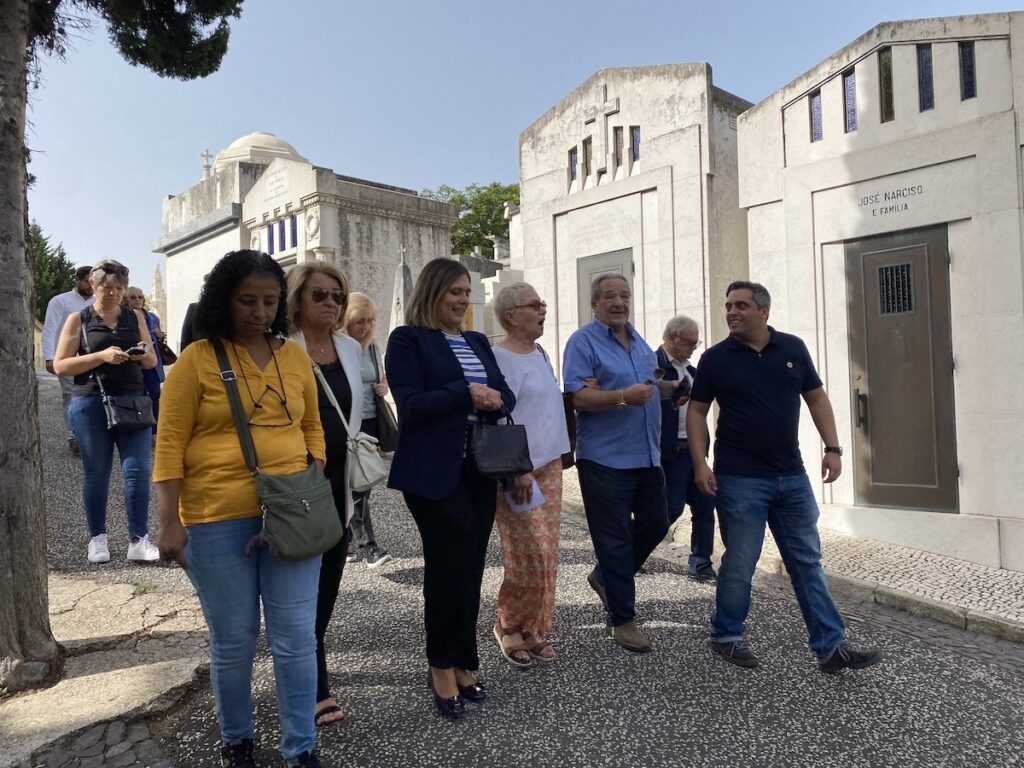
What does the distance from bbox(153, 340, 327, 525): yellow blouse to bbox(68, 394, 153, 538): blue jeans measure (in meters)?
2.72

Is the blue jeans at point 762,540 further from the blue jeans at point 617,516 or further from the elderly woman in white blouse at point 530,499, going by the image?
the elderly woman in white blouse at point 530,499

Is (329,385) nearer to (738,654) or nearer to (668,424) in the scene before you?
(738,654)

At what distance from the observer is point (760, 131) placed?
7.96m

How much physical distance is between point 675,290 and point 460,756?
701 cm

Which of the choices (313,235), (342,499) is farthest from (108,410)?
(313,235)

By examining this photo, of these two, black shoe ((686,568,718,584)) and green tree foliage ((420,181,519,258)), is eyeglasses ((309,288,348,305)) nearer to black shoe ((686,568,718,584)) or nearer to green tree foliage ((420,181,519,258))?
black shoe ((686,568,718,584))

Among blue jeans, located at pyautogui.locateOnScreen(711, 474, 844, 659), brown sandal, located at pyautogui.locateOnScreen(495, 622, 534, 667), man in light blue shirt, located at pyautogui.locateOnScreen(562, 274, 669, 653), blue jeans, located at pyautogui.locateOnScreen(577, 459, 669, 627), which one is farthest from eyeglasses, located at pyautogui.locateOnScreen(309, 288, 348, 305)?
blue jeans, located at pyautogui.locateOnScreen(711, 474, 844, 659)

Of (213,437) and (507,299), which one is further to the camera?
(507,299)

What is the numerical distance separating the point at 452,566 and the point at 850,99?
655cm

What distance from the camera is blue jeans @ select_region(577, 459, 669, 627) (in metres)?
3.75

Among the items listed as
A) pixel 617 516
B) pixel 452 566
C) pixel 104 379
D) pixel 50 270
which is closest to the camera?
pixel 452 566

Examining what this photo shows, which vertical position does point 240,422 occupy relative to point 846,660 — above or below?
→ above

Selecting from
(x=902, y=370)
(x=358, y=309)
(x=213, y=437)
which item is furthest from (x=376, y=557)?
(x=902, y=370)

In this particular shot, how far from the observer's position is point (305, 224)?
1684 centimetres
